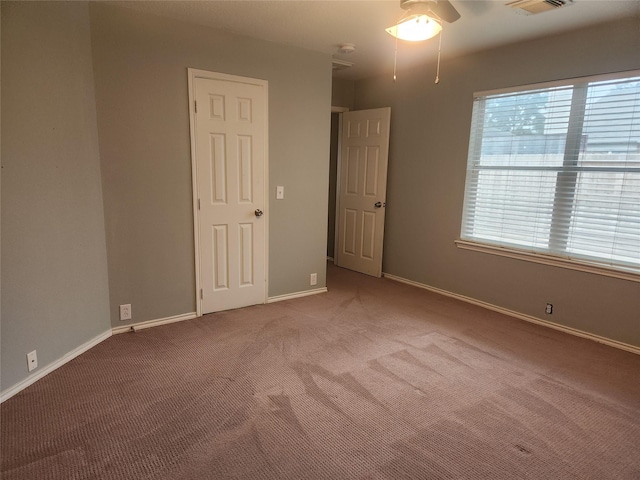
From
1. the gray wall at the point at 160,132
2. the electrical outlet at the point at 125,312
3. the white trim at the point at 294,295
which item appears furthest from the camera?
the white trim at the point at 294,295

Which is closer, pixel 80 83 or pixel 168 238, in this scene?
pixel 80 83

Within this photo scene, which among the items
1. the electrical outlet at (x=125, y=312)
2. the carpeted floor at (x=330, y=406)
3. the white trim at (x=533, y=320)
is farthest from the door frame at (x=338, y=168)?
the electrical outlet at (x=125, y=312)

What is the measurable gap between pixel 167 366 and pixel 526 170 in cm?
340

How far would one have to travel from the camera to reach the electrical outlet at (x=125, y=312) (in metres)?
3.00

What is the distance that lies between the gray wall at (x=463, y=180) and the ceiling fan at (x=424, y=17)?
1.49m

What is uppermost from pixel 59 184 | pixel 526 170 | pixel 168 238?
pixel 526 170

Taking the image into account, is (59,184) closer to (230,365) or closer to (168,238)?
(168,238)

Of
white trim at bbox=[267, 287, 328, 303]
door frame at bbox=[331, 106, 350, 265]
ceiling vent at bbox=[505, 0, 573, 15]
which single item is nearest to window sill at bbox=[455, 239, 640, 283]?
white trim at bbox=[267, 287, 328, 303]

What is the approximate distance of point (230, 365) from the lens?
256 cm

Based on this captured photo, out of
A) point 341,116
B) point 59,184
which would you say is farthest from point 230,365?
point 341,116

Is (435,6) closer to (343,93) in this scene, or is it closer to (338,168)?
(343,93)

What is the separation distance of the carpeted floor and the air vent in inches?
108

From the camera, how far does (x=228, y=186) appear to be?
132 inches

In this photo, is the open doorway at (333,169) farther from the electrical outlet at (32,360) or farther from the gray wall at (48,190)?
the electrical outlet at (32,360)
